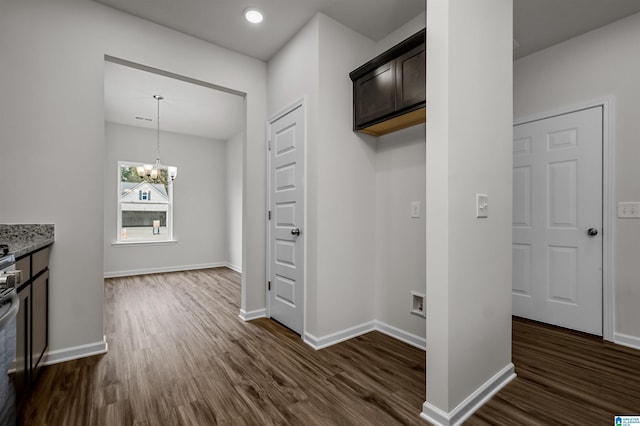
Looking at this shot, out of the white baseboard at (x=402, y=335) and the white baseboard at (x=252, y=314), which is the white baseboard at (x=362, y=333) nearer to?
the white baseboard at (x=402, y=335)

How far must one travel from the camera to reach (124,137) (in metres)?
5.32

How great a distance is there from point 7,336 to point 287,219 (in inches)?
76.9

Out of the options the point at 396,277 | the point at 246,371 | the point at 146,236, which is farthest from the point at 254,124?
the point at 146,236

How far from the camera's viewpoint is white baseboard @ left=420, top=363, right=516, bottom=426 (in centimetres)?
150

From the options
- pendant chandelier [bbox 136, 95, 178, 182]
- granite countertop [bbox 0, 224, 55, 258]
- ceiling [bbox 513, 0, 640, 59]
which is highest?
ceiling [bbox 513, 0, 640, 59]

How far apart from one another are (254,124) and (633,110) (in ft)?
10.8

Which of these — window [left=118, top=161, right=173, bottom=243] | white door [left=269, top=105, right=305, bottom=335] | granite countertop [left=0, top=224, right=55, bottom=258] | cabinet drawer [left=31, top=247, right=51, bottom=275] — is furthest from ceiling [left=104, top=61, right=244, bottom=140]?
cabinet drawer [left=31, top=247, right=51, bottom=275]

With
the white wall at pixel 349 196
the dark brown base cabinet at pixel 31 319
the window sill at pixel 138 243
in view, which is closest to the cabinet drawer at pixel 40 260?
the dark brown base cabinet at pixel 31 319

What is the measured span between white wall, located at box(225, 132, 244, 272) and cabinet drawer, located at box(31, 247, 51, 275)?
3.70 meters

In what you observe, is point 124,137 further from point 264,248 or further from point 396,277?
point 396,277

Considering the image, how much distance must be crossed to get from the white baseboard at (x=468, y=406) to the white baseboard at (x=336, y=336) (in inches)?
38.3

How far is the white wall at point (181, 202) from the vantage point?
17.3ft

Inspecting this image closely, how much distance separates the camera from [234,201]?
19.8 ft

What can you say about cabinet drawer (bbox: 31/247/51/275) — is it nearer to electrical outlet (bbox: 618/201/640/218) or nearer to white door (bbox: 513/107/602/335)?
white door (bbox: 513/107/602/335)
